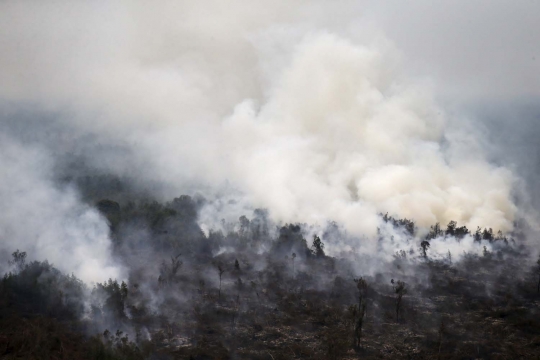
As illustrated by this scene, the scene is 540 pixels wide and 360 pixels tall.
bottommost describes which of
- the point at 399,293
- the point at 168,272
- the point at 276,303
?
the point at 276,303

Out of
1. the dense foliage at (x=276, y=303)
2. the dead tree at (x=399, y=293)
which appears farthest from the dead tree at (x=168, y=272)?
the dead tree at (x=399, y=293)

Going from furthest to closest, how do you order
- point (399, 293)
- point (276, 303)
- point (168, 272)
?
point (168, 272) < point (276, 303) < point (399, 293)

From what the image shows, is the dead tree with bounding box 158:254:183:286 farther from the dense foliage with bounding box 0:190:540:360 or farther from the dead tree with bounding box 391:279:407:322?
the dead tree with bounding box 391:279:407:322

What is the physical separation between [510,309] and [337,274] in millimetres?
27575

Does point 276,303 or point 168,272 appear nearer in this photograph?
point 276,303

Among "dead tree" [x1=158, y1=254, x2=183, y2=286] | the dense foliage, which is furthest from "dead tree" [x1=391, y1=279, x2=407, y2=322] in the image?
"dead tree" [x1=158, y1=254, x2=183, y2=286]

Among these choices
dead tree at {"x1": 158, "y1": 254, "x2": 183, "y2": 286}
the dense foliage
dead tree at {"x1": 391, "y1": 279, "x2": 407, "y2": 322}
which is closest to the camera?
the dense foliage

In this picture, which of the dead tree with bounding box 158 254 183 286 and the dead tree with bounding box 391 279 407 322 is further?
the dead tree with bounding box 158 254 183 286

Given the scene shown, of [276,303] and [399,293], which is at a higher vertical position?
[399,293]

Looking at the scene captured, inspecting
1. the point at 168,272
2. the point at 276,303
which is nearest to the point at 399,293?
the point at 276,303

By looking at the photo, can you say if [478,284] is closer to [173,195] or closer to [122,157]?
[173,195]

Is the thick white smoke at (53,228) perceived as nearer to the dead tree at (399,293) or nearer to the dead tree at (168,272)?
the dead tree at (168,272)

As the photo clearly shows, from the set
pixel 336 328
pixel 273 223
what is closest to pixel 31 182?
pixel 273 223

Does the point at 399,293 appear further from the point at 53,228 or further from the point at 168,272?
the point at 53,228
